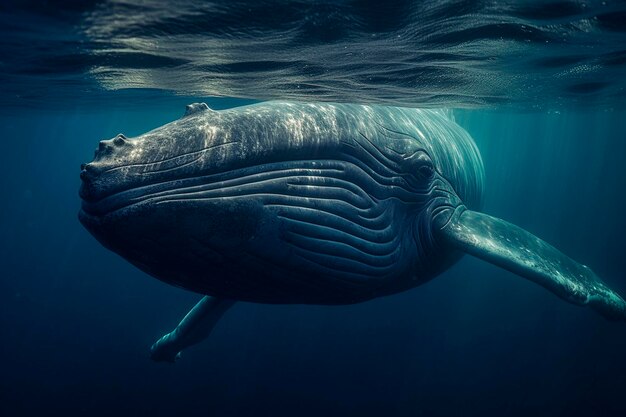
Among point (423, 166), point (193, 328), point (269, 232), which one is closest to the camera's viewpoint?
point (269, 232)

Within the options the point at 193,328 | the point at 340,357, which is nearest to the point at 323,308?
the point at 340,357

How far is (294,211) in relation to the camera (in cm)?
484

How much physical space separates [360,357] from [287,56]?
15.9 meters

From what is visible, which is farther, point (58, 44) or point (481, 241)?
point (58, 44)

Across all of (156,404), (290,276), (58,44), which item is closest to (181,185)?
(290,276)

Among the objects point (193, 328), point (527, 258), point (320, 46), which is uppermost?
point (320, 46)

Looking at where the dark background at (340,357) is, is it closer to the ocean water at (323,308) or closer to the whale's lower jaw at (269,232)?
the ocean water at (323,308)

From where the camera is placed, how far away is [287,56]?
1047cm

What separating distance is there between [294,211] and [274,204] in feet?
0.80

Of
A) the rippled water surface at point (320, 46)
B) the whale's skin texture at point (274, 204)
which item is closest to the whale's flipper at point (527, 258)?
the whale's skin texture at point (274, 204)

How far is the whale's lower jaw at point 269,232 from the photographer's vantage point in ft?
13.5

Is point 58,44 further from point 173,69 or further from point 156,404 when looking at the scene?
point 156,404

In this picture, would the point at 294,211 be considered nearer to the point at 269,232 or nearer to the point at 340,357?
the point at 269,232

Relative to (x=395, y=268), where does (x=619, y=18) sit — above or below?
above
